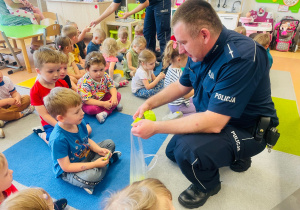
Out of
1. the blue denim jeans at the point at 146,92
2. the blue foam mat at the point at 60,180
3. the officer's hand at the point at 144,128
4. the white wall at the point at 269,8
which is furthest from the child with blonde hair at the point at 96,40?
the white wall at the point at 269,8

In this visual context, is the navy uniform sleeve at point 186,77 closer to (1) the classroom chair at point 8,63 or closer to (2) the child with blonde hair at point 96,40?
(2) the child with blonde hair at point 96,40

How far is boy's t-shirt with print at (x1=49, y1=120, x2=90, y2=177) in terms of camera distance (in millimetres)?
1445

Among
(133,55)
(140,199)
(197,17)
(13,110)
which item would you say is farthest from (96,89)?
(140,199)

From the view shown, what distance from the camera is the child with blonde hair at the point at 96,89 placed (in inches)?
95.8

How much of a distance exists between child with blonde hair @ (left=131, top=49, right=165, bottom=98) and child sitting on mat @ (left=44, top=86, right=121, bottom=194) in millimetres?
1404

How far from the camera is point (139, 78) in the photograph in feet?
9.62

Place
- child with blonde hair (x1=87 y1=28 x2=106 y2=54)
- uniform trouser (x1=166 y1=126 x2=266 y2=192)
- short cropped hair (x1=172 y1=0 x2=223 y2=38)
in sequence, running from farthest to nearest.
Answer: child with blonde hair (x1=87 y1=28 x2=106 y2=54) → uniform trouser (x1=166 y1=126 x2=266 y2=192) → short cropped hair (x1=172 y1=0 x2=223 y2=38)

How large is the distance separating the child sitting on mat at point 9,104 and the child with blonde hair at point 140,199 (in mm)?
2235

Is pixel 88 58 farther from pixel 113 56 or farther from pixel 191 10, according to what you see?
pixel 191 10

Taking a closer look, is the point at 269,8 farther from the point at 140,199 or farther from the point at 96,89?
the point at 140,199

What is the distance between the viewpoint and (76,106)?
4.99ft

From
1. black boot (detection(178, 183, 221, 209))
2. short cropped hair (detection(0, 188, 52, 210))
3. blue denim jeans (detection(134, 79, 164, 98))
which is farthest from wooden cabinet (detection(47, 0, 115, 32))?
short cropped hair (detection(0, 188, 52, 210))

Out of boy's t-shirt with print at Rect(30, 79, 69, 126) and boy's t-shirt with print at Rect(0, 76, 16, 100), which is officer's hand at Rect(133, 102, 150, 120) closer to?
boy's t-shirt with print at Rect(30, 79, 69, 126)

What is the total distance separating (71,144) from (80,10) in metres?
5.02
